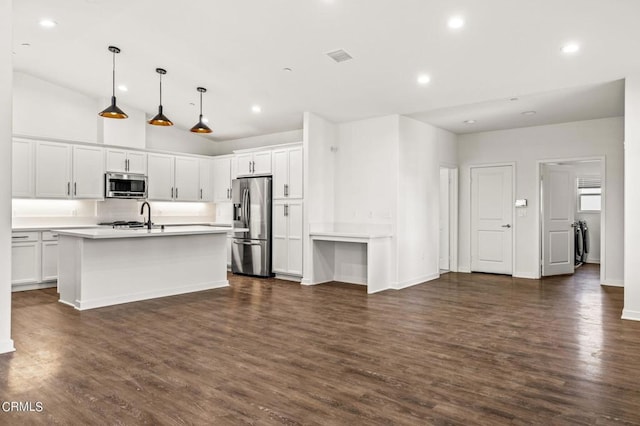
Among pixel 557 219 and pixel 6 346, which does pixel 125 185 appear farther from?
pixel 557 219

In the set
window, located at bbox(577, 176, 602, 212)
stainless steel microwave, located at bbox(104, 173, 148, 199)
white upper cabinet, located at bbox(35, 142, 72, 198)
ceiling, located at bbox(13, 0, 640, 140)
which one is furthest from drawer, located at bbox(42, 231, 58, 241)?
window, located at bbox(577, 176, 602, 212)

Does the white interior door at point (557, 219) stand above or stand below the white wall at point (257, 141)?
below

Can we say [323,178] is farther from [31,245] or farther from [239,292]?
[31,245]

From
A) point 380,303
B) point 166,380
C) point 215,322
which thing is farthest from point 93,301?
point 380,303

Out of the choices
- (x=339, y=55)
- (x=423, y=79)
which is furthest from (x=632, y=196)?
(x=339, y=55)

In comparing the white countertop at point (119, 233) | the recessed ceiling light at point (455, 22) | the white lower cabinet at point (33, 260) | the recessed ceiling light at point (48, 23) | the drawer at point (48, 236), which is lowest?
the white lower cabinet at point (33, 260)

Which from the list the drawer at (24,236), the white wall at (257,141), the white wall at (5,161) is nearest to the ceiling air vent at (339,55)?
the white wall at (257,141)

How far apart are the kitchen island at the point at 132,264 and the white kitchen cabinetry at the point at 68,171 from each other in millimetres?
1599

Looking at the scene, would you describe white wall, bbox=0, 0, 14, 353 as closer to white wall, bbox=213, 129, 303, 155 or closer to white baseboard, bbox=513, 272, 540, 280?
white wall, bbox=213, 129, 303, 155

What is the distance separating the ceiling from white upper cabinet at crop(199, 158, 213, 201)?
5.78ft

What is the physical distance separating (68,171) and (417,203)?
227 inches

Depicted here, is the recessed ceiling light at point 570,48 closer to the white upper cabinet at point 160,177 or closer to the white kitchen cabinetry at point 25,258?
the white upper cabinet at point 160,177

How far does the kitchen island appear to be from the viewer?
504 centimetres

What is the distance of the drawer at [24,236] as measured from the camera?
6.21m
